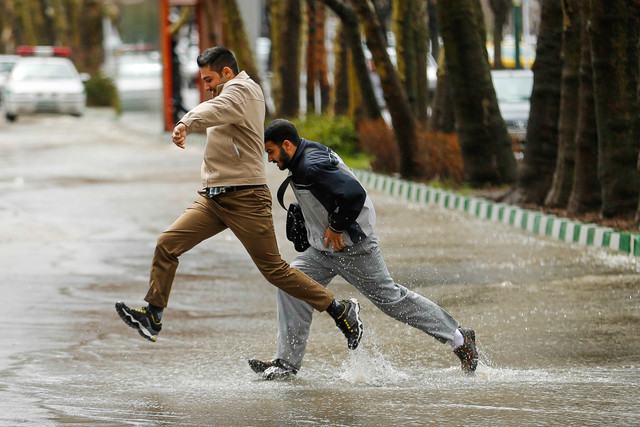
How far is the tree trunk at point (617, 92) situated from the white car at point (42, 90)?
92.7 ft

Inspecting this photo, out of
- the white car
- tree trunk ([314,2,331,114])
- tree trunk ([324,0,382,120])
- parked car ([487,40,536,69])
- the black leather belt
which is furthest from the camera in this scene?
parked car ([487,40,536,69])

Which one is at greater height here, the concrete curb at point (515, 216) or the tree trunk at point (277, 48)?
the tree trunk at point (277, 48)

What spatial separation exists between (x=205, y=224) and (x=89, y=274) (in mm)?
4320

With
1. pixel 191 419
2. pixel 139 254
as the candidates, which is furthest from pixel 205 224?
pixel 139 254

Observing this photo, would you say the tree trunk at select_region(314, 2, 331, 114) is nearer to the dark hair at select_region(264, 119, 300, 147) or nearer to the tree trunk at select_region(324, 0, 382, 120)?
the tree trunk at select_region(324, 0, 382, 120)

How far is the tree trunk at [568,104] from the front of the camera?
13.5m

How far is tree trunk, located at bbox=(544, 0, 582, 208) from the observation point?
13.5m

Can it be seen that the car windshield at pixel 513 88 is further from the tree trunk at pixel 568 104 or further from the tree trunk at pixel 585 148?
the tree trunk at pixel 585 148

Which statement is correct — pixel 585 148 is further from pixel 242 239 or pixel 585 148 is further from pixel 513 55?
pixel 513 55

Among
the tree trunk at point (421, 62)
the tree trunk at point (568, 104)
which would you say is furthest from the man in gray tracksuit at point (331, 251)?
the tree trunk at point (421, 62)

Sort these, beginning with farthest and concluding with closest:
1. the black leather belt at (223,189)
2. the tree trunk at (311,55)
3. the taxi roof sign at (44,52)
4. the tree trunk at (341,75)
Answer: the taxi roof sign at (44,52) → the tree trunk at (311,55) → the tree trunk at (341,75) → the black leather belt at (223,189)

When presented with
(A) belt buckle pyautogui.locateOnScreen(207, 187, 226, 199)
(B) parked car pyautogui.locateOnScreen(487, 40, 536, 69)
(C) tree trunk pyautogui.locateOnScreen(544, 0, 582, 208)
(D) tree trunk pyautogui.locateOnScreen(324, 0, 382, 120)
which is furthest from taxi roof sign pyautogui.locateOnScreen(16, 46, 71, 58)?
(A) belt buckle pyautogui.locateOnScreen(207, 187, 226, 199)

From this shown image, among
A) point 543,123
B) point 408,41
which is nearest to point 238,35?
point 408,41

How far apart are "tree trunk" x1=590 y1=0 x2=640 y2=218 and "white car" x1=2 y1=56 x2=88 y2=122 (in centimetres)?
Answer: 2826
